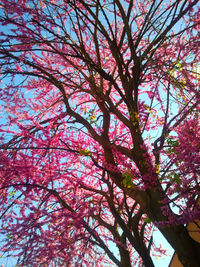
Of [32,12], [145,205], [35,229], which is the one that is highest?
[32,12]

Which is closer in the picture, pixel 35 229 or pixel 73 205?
pixel 35 229

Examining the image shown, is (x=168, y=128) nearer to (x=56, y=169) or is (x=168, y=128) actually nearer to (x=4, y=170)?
(x=56, y=169)

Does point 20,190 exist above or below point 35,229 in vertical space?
above

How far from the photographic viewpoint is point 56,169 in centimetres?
405

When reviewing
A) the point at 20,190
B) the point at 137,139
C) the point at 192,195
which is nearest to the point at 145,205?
the point at 192,195

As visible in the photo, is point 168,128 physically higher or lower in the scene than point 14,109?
lower

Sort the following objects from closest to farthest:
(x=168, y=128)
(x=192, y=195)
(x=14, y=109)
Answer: (x=192, y=195) < (x=168, y=128) < (x=14, y=109)

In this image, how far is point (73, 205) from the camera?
446cm

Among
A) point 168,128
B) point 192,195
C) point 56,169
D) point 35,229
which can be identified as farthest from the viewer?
point 56,169

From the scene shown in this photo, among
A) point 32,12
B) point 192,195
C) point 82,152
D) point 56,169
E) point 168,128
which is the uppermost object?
point 32,12

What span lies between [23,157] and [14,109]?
6.67 ft

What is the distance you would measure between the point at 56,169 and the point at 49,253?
1.43 m

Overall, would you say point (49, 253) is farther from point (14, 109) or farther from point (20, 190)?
point (14, 109)

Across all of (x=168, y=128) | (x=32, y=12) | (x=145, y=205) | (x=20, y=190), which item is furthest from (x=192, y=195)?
(x=32, y=12)
